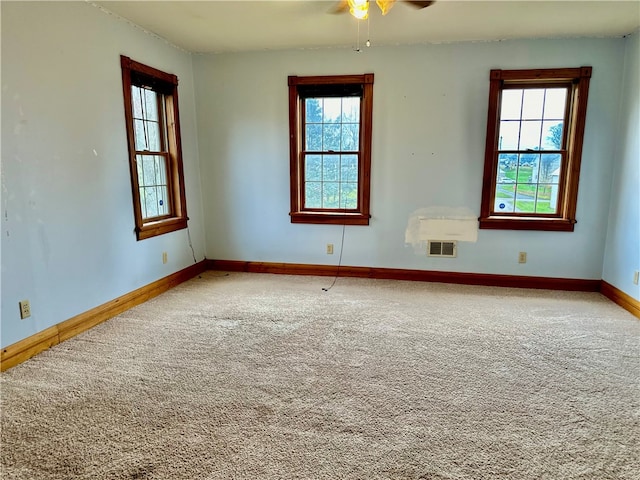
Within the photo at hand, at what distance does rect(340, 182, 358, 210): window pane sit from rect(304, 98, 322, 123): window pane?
79 centimetres

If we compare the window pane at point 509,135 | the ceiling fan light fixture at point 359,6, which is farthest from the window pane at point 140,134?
the window pane at point 509,135

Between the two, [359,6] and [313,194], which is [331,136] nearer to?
[313,194]

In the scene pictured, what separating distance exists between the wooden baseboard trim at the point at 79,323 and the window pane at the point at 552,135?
407 cm

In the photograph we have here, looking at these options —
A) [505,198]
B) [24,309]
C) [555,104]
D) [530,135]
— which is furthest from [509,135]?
[24,309]

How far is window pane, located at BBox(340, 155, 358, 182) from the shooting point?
13.9 ft

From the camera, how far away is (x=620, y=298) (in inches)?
138

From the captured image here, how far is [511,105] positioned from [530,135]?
36 cm

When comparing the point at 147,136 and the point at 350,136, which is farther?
the point at 350,136

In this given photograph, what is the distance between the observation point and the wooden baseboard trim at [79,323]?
243 cm

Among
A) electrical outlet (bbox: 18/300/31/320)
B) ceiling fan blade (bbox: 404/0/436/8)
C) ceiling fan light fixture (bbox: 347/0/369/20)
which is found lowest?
electrical outlet (bbox: 18/300/31/320)

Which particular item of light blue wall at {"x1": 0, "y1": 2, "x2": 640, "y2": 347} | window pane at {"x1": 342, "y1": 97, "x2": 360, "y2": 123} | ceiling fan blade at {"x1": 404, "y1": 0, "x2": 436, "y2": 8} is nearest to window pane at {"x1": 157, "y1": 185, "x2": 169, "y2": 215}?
light blue wall at {"x1": 0, "y1": 2, "x2": 640, "y2": 347}

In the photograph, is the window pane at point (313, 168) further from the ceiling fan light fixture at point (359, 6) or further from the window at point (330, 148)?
the ceiling fan light fixture at point (359, 6)

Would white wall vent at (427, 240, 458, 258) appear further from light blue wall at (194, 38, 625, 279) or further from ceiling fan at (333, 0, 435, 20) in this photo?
ceiling fan at (333, 0, 435, 20)

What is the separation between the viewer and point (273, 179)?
4410mm
